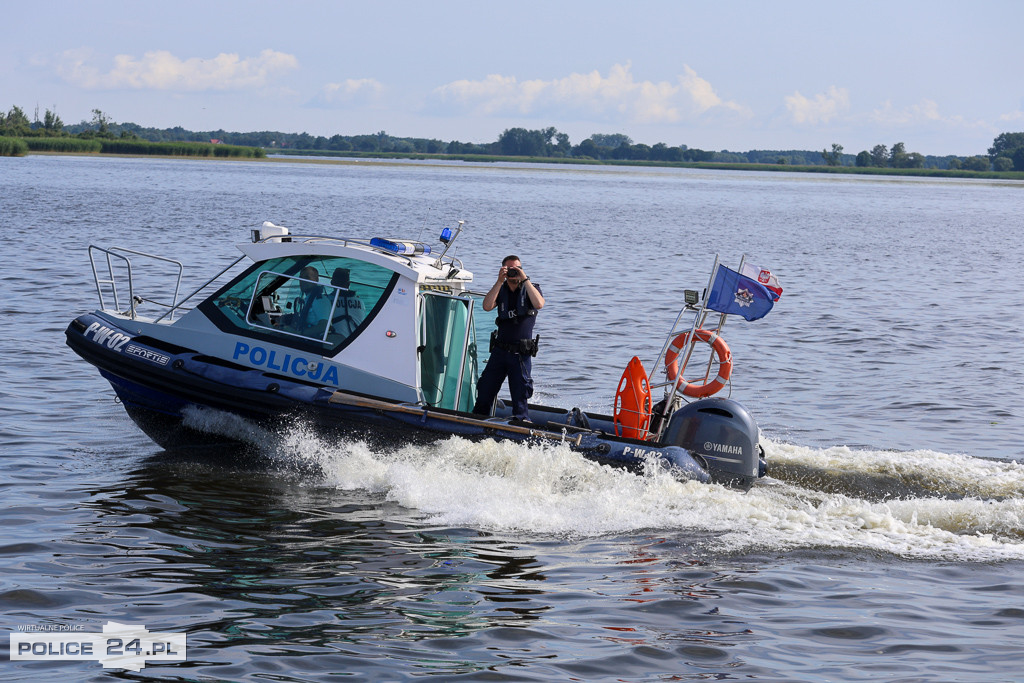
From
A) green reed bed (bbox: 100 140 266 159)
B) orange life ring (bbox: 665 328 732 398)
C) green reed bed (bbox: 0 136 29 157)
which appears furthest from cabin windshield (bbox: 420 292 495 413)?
green reed bed (bbox: 100 140 266 159)

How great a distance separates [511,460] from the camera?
8.23m

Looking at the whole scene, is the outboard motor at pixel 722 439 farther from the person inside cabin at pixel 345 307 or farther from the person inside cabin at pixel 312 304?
the person inside cabin at pixel 312 304

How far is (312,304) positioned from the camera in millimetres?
8914

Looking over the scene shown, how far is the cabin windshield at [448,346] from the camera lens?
8.98m

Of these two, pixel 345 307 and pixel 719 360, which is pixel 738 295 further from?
pixel 345 307

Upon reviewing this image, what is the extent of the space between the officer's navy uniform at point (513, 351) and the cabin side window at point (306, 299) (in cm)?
99

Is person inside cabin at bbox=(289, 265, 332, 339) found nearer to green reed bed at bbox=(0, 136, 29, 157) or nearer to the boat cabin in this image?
the boat cabin

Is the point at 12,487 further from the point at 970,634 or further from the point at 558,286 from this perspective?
the point at 558,286

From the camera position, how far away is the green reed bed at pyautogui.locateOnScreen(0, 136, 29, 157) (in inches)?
2891

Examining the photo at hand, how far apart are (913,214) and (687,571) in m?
52.3

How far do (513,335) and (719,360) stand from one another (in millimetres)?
1739

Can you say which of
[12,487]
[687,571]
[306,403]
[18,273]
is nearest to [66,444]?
[12,487]

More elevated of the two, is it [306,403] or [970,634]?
[306,403]

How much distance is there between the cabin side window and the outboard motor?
2.71 metres
